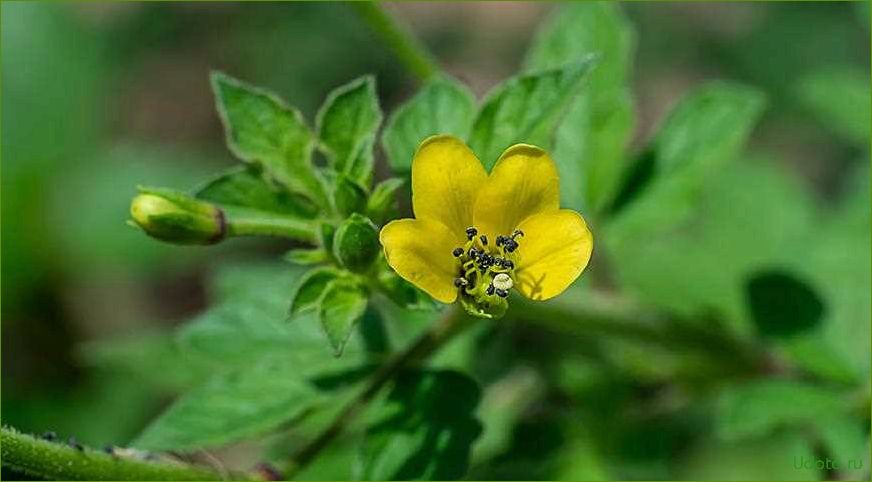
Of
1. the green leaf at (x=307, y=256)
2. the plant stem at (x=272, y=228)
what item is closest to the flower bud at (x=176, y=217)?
the plant stem at (x=272, y=228)

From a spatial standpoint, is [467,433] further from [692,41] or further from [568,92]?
[692,41]

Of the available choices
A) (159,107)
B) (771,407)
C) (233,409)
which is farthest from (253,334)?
(159,107)

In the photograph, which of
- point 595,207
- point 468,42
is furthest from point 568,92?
point 468,42

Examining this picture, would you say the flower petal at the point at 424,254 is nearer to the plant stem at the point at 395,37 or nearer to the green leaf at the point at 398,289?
the green leaf at the point at 398,289

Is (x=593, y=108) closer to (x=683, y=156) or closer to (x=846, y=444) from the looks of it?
(x=683, y=156)

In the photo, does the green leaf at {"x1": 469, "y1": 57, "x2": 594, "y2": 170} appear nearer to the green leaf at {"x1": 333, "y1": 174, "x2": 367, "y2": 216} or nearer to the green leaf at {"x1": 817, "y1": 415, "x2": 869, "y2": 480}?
the green leaf at {"x1": 333, "y1": 174, "x2": 367, "y2": 216}
